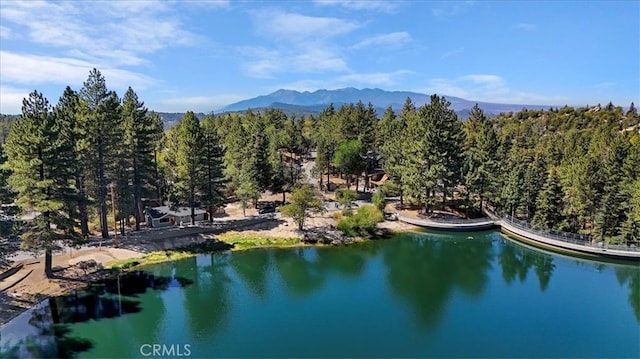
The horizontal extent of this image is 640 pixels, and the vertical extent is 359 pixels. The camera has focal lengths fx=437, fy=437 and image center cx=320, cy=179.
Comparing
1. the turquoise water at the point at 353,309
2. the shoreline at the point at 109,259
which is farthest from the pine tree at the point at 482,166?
the turquoise water at the point at 353,309

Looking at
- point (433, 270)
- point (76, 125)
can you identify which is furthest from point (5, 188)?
point (433, 270)

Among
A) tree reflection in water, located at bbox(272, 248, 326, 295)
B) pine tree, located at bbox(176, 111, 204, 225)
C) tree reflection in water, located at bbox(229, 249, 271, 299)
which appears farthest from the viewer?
pine tree, located at bbox(176, 111, 204, 225)

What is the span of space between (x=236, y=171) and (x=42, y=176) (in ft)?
96.4

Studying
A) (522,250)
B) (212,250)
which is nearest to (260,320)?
(212,250)

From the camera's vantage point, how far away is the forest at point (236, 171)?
1216 inches

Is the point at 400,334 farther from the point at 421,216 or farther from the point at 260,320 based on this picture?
the point at 421,216

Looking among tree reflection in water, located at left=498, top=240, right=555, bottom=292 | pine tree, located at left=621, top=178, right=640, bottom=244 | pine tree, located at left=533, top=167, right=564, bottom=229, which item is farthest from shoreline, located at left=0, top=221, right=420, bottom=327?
pine tree, located at left=621, top=178, right=640, bottom=244

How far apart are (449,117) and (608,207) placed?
19.7 m

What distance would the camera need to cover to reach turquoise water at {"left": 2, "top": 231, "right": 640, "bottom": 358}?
78.9 ft

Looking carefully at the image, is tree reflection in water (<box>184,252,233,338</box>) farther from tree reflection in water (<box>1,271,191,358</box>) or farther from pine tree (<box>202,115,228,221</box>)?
pine tree (<box>202,115,228,221</box>)

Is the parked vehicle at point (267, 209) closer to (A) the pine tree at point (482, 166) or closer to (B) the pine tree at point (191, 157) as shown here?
(B) the pine tree at point (191, 157)

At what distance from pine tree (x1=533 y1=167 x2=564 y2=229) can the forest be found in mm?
107

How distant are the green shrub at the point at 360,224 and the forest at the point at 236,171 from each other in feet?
24.6

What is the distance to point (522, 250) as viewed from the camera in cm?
4269
